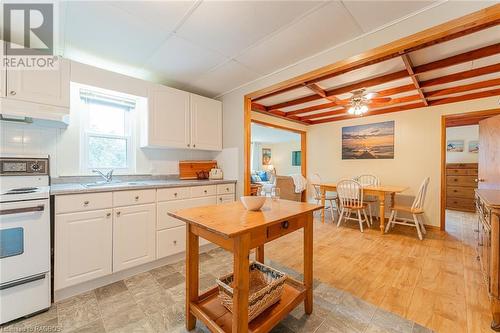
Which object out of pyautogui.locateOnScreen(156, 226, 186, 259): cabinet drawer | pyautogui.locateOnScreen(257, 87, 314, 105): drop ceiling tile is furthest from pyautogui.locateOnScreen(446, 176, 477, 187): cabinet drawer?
pyautogui.locateOnScreen(156, 226, 186, 259): cabinet drawer

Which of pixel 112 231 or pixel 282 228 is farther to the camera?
pixel 112 231

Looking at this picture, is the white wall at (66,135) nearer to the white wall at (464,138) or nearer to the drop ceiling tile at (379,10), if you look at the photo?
the drop ceiling tile at (379,10)

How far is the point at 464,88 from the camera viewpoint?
311 cm

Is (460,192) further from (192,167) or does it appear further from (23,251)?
(23,251)

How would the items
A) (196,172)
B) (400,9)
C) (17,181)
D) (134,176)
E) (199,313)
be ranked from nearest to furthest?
(199,313) → (400,9) → (17,181) → (134,176) → (196,172)

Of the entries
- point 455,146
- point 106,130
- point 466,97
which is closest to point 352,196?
point 466,97

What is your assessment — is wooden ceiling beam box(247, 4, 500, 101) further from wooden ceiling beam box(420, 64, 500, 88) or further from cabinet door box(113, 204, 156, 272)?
cabinet door box(113, 204, 156, 272)

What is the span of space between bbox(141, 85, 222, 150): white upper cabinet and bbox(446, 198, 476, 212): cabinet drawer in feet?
19.4

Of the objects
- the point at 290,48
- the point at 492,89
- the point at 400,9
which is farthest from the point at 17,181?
the point at 492,89

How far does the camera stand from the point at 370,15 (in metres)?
1.55

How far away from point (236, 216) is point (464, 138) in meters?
6.91

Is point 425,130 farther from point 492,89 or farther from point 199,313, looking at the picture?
point 199,313

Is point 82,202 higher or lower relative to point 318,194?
higher

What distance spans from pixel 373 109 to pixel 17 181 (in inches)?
212
